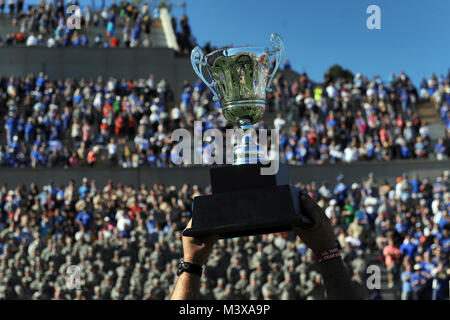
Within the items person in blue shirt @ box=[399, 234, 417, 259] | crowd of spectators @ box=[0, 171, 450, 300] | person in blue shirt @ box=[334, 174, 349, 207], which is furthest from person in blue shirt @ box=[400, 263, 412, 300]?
person in blue shirt @ box=[334, 174, 349, 207]

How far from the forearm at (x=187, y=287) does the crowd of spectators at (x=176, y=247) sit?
12.2m

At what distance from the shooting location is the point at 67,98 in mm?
29078

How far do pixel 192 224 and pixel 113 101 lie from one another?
83.1 feet

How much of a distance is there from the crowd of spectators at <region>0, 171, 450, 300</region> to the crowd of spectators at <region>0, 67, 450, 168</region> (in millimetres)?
3527

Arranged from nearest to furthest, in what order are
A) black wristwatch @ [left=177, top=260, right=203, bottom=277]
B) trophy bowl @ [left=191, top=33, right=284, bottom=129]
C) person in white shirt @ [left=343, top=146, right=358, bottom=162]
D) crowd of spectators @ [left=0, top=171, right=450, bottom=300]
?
black wristwatch @ [left=177, top=260, right=203, bottom=277] < trophy bowl @ [left=191, top=33, right=284, bottom=129] < crowd of spectators @ [left=0, top=171, right=450, bottom=300] < person in white shirt @ [left=343, top=146, right=358, bottom=162]

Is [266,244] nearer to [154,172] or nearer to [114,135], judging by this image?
[154,172]

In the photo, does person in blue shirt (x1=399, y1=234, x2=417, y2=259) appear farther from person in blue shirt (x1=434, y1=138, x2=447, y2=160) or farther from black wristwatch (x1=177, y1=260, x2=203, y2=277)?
black wristwatch (x1=177, y1=260, x2=203, y2=277)

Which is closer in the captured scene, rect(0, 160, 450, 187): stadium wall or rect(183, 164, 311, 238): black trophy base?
rect(183, 164, 311, 238): black trophy base

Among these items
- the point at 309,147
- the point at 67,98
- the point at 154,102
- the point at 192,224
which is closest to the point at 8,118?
the point at 67,98

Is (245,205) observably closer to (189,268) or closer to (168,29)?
(189,268)

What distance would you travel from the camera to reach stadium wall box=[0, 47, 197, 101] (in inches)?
1328

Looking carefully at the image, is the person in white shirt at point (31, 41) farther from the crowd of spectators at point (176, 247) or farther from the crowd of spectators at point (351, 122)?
the crowd of spectators at point (176, 247)

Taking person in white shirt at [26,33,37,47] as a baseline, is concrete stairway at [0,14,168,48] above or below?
above

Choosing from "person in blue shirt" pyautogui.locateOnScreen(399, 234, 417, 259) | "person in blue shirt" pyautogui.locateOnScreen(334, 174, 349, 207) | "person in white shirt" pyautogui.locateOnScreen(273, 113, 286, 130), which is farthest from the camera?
"person in white shirt" pyautogui.locateOnScreen(273, 113, 286, 130)
